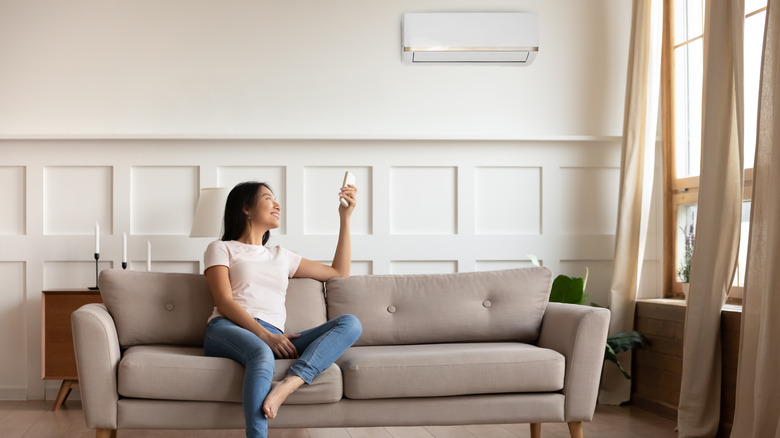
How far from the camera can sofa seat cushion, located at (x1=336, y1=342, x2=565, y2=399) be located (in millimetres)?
2814

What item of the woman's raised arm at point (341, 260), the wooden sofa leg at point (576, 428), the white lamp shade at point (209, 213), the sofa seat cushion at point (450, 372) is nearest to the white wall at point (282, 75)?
the white lamp shade at point (209, 213)

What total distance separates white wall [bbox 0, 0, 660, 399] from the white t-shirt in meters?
1.19

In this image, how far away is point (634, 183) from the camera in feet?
14.0

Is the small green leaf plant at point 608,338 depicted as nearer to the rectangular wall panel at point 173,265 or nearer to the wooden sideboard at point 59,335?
the rectangular wall panel at point 173,265

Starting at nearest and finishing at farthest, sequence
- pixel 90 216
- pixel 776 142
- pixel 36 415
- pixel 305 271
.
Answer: pixel 776 142, pixel 305 271, pixel 36 415, pixel 90 216

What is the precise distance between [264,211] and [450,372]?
1.02 meters

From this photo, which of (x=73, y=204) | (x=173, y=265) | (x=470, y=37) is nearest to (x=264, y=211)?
(x=173, y=265)

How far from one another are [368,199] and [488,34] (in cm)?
114

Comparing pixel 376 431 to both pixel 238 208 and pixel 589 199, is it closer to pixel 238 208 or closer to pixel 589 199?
pixel 238 208

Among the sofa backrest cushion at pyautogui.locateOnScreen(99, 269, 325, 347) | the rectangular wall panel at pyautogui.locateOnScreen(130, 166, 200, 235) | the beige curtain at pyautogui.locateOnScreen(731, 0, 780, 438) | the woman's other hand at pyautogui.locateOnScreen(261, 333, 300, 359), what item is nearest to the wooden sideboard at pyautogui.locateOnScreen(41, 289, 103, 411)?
the rectangular wall panel at pyautogui.locateOnScreen(130, 166, 200, 235)

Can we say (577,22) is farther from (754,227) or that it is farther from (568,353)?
(568,353)

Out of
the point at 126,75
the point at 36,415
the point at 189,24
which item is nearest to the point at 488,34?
the point at 189,24

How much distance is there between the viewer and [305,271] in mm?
3344

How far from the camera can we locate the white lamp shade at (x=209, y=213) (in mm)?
3953
